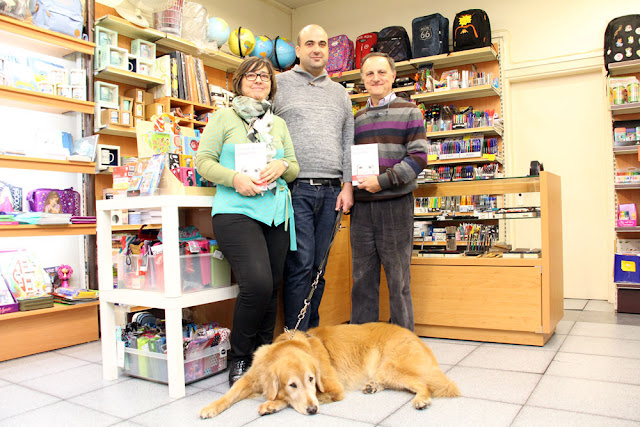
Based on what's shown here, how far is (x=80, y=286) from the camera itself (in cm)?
380

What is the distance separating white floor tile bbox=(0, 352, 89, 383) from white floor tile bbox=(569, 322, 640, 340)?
10.1ft

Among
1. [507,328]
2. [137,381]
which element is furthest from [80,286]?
[507,328]

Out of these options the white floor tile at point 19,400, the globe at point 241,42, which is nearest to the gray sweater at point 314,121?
the white floor tile at point 19,400

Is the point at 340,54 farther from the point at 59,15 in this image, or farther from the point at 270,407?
the point at 270,407

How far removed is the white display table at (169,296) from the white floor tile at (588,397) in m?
→ 1.45

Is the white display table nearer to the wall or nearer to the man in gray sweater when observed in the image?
the man in gray sweater

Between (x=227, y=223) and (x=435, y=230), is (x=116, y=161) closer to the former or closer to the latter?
(x=227, y=223)

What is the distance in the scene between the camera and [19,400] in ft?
7.08

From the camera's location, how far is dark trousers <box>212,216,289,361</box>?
218cm

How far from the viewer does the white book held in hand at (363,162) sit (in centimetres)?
261

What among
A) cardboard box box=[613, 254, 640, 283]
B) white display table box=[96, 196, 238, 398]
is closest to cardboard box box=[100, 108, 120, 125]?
white display table box=[96, 196, 238, 398]

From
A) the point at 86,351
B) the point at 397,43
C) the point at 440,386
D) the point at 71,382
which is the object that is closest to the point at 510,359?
the point at 440,386

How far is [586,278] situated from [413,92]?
8.47ft

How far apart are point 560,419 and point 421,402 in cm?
48
